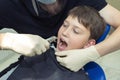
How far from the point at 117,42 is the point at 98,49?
0.14m

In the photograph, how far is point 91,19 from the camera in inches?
58.6

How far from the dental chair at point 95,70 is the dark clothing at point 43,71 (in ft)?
0.19

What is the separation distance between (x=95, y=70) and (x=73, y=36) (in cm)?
22

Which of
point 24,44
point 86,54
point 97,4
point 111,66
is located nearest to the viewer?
point 24,44

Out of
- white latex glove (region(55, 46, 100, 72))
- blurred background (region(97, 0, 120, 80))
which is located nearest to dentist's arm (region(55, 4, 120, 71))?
white latex glove (region(55, 46, 100, 72))

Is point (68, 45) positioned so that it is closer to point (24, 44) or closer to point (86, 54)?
point (86, 54)

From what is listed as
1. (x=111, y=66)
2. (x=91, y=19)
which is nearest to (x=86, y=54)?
(x=91, y=19)

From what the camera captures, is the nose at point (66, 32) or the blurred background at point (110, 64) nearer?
the nose at point (66, 32)

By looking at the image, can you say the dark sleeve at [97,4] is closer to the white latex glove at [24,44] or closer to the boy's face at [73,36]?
the boy's face at [73,36]

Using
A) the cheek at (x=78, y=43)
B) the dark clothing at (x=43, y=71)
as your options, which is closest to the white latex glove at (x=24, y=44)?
the dark clothing at (x=43, y=71)

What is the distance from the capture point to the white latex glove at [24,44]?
1.30m

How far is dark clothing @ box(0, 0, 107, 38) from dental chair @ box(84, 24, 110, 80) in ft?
0.62

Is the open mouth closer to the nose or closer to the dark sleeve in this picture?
the nose

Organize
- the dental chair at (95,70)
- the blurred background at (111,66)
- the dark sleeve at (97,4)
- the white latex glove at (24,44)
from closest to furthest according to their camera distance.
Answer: the white latex glove at (24,44)
the dental chair at (95,70)
the dark sleeve at (97,4)
the blurred background at (111,66)
